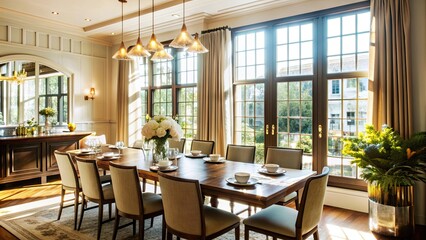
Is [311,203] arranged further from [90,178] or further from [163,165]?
[90,178]

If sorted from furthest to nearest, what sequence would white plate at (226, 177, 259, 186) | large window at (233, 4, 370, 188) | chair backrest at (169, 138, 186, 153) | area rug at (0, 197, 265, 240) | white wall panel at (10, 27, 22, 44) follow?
white wall panel at (10, 27, 22, 44)
chair backrest at (169, 138, 186, 153)
large window at (233, 4, 370, 188)
area rug at (0, 197, 265, 240)
white plate at (226, 177, 259, 186)

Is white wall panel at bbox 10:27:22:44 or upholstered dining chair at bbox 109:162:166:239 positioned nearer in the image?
upholstered dining chair at bbox 109:162:166:239

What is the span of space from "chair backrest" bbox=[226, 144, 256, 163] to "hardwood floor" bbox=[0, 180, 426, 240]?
3.89 feet

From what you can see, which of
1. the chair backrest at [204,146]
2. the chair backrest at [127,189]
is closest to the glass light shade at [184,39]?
the chair backrest at [204,146]

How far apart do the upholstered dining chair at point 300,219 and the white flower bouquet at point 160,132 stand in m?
1.31

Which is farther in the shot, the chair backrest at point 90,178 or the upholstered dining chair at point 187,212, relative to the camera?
the chair backrest at point 90,178

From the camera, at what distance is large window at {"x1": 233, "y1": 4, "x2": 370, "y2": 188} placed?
13.8 ft

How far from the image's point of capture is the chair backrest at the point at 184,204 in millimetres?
2219

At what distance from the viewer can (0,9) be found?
17.3 feet

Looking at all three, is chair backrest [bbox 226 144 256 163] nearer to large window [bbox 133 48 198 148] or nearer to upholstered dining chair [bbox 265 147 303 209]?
upholstered dining chair [bbox 265 147 303 209]

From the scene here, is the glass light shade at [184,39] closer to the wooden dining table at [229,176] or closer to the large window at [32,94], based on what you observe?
the wooden dining table at [229,176]

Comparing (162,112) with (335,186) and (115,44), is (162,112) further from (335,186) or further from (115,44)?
(335,186)

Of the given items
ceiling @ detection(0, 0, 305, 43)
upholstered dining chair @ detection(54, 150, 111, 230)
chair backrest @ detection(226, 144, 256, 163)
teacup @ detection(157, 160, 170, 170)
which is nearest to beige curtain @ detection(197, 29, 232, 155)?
ceiling @ detection(0, 0, 305, 43)

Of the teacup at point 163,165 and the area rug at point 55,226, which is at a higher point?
the teacup at point 163,165
